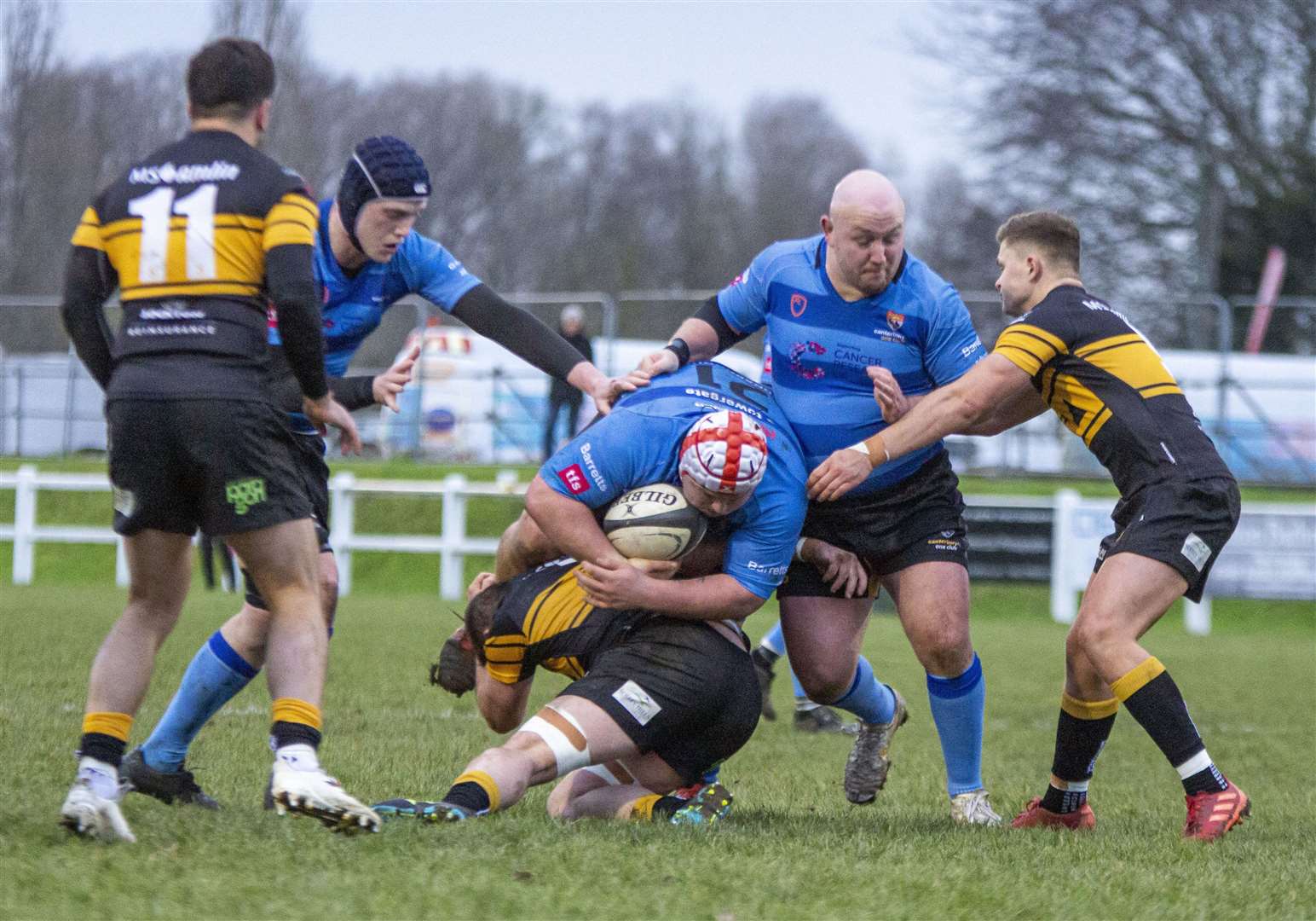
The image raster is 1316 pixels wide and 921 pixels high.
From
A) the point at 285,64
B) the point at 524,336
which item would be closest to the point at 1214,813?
the point at 524,336

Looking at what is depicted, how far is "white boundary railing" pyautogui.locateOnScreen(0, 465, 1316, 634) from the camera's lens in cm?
1656

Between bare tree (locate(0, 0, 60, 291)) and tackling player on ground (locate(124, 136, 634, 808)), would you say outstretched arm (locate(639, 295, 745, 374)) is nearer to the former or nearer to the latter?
tackling player on ground (locate(124, 136, 634, 808))

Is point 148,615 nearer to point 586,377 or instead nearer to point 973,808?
point 586,377

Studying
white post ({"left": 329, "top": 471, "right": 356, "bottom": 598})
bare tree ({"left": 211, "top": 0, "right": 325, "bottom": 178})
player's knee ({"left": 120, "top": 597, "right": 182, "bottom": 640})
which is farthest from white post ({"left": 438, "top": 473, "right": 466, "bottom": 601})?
player's knee ({"left": 120, "top": 597, "right": 182, "bottom": 640})

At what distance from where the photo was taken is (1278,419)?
21094 mm

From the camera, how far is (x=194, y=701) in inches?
211

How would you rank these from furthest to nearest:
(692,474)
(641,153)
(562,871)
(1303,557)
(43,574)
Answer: (641,153) < (43,574) < (1303,557) < (692,474) < (562,871)

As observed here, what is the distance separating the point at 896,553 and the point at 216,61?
9.63ft

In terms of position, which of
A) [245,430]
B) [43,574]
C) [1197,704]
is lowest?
[43,574]

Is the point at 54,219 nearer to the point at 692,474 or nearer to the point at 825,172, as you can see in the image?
the point at 825,172

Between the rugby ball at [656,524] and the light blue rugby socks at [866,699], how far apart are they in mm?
1128

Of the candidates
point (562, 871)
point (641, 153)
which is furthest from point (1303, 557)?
point (641, 153)

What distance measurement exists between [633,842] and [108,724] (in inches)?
58.3

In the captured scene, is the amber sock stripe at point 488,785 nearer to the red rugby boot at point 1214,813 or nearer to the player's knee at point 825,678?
the player's knee at point 825,678
